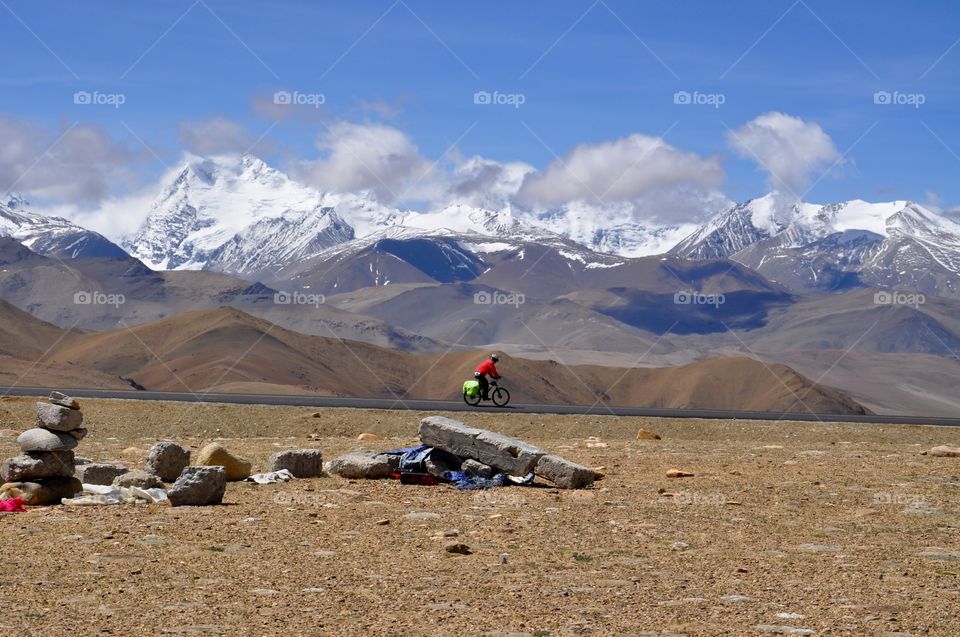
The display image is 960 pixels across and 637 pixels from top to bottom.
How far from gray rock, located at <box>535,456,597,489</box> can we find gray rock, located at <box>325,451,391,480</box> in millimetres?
2940

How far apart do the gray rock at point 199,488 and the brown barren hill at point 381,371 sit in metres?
104

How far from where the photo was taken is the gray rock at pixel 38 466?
18016 mm

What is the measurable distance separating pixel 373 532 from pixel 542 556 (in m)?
2.68

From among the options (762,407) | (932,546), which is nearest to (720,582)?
(932,546)

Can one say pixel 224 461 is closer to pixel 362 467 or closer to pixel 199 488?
pixel 362 467

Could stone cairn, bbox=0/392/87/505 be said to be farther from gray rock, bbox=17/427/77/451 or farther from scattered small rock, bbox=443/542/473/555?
scattered small rock, bbox=443/542/473/555

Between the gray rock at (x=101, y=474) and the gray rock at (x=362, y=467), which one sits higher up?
the gray rock at (x=362, y=467)

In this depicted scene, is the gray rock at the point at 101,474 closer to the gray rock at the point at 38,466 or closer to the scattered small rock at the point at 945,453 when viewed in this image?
the gray rock at the point at 38,466

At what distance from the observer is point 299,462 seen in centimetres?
2167

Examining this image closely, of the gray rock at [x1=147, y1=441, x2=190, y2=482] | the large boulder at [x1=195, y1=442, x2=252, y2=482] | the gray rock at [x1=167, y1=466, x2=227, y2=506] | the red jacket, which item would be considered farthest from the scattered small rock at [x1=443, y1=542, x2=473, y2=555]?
the red jacket

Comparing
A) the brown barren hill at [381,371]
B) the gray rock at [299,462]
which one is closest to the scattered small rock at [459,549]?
the gray rock at [299,462]

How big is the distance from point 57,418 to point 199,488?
283cm

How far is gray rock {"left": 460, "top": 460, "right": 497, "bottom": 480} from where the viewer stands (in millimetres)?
20500

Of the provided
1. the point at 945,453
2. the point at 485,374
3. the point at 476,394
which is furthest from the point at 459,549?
the point at 476,394
